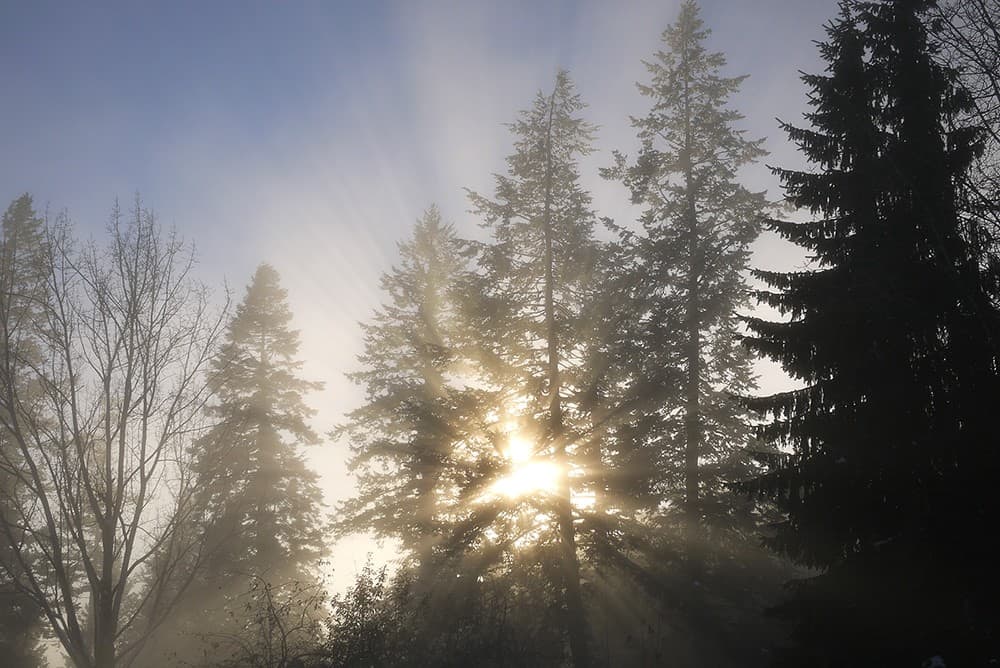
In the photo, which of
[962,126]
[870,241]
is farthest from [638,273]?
[962,126]

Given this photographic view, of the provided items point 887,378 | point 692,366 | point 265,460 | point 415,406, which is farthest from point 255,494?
point 887,378

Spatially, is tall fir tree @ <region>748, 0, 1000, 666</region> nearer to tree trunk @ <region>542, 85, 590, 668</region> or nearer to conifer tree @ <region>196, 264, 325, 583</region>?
tree trunk @ <region>542, 85, 590, 668</region>

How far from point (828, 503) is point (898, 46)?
958 centimetres

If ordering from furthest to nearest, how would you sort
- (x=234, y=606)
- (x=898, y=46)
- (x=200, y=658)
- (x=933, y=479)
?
1. (x=234, y=606)
2. (x=200, y=658)
3. (x=898, y=46)
4. (x=933, y=479)

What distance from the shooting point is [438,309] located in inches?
904

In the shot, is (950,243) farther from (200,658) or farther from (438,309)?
(200,658)

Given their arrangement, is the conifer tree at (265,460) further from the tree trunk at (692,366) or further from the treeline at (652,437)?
the tree trunk at (692,366)

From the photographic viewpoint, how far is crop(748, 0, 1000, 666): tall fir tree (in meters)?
8.35

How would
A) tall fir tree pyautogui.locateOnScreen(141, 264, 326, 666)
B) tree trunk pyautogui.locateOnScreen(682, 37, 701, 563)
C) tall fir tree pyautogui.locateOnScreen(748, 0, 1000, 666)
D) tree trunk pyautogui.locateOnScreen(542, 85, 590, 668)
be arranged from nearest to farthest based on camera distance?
1. tall fir tree pyautogui.locateOnScreen(748, 0, 1000, 666)
2. tree trunk pyautogui.locateOnScreen(542, 85, 590, 668)
3. tree trunk pyautogui.locateOnScreen(682, 37, 701, 563)
4. tall fir tree pyautogui.locateOnScreen(141, 264, 326, 666)

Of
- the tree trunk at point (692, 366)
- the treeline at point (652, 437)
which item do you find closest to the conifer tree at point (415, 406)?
the treeline at point (652, 437)

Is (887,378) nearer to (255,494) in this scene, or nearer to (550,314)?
(550,314)

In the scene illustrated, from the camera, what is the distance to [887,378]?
31.3ft

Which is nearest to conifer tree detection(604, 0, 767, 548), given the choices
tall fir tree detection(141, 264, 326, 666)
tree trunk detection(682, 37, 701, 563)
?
tree trunk detection(682, 37, 701, 563)

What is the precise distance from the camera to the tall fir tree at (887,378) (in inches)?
329
